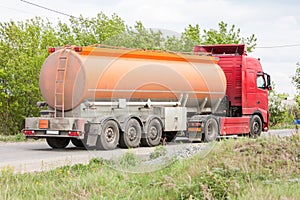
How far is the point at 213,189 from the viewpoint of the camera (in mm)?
8305

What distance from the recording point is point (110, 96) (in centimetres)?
1753

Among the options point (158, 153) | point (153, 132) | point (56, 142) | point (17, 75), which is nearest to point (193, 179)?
point (158, 153)

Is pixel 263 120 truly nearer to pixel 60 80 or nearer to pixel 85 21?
pixel 60 80

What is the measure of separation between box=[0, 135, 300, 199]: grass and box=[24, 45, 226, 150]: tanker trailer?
5214mm

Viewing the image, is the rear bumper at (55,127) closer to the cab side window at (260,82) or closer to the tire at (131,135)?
the tire at (131,135)

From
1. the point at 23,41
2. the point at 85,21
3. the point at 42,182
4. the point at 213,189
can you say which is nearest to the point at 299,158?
the point at 213,189

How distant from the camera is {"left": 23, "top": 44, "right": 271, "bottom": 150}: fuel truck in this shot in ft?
55.6

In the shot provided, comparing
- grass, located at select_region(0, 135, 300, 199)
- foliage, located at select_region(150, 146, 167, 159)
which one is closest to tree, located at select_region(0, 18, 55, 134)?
foliage, located at select_region(150, 146, 167, 159)

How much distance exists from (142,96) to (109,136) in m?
2.04

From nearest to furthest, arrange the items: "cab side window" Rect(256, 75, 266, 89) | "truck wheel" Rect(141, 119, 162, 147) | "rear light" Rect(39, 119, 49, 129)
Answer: "rear light" Rect(39, 119, 49, 129) < "truck wheel" Rect(141, 119, 162, 147) < "cab side window" Rect(256, 75, 266, 89)

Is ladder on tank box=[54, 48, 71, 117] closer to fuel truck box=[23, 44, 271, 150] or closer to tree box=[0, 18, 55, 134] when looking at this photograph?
fuel truck box=[23, 44, 271, 150]

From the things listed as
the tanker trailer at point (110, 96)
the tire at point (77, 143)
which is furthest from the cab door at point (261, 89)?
the tire at point (77, 143)

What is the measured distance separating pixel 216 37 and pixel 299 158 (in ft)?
88.9

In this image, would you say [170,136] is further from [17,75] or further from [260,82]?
[17,75]
